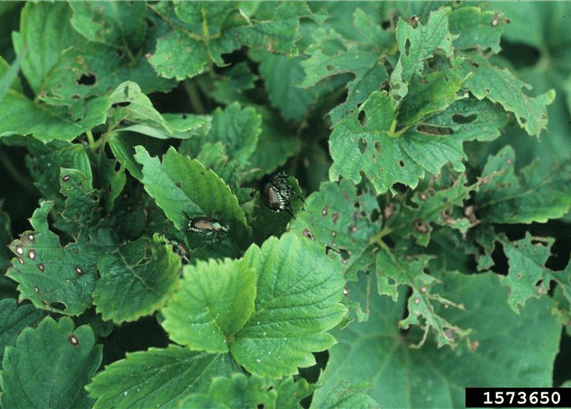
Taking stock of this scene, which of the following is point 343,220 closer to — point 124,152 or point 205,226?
point 205,226

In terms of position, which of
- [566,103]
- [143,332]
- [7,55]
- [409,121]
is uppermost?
[7,55]

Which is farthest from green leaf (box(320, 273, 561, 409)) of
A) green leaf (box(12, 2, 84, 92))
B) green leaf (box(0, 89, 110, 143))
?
green leaf (box(12, 2, 84, 92))

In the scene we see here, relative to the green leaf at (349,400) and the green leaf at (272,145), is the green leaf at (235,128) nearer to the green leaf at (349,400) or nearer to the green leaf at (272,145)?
the green leaf at (272,145)

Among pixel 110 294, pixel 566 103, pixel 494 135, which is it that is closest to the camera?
pixel 110 294

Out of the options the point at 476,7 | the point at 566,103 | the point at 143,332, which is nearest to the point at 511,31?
the point at 566,103

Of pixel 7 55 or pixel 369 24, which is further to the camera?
pixel 7 55

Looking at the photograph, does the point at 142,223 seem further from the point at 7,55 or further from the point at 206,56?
the point at 7,55

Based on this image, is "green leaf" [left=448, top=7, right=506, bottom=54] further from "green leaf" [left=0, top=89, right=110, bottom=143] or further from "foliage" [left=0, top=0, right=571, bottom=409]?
"green leaf" [left=0, top=89, right=110, bottom=143]
